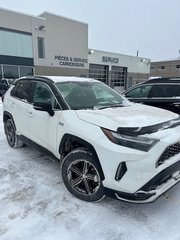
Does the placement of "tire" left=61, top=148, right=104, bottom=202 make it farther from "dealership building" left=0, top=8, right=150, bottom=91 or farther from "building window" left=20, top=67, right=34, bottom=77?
"building window" left=20, top=67, right=34, bottom=77

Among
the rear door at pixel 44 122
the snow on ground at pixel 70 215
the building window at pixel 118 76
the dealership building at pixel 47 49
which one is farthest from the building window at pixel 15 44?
the snow on ground at pixel 70 215

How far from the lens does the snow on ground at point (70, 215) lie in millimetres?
2258

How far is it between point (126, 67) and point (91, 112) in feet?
107

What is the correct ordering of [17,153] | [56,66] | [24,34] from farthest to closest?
1. [56,66]
2. [24,34]
3. [17,153]

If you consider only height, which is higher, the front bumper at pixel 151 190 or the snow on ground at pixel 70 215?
the front bumper at pixel 151 190

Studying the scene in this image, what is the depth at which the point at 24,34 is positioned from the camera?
21.3 m

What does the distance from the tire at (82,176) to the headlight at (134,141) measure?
430 millimetres

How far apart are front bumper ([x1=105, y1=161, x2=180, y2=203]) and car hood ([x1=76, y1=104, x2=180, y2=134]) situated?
1.69ft

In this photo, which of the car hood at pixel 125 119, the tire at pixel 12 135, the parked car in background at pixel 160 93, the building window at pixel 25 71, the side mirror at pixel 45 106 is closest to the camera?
the car hood at pixel 125 119

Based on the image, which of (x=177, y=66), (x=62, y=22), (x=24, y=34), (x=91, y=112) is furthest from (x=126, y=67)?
(x=91, y=112)

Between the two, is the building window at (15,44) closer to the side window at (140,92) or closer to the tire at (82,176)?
the side window at (140,92)

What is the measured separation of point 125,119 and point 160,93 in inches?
142

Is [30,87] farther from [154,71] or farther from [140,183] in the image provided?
[154,71]

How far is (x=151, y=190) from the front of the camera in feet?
7.48
